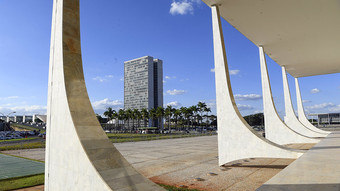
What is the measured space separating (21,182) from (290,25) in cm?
1587

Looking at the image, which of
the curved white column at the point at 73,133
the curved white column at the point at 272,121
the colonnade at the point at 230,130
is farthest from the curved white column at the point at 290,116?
the curved white column at the point at 73,133

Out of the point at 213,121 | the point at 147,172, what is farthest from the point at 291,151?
the point at 213,121

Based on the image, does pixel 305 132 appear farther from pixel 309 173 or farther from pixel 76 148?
pixel 76 148

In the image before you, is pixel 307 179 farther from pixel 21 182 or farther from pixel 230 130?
pixel 21 182

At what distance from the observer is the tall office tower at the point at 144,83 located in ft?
448

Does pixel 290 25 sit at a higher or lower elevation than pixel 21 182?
higher

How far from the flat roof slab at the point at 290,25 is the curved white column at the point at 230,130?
2.10 metres

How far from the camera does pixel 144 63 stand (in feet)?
453

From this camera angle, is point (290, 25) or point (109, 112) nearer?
point (290, 25)

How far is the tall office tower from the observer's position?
136625 mm

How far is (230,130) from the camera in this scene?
9953mm

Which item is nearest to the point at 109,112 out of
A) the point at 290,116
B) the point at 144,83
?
the point at 144,83

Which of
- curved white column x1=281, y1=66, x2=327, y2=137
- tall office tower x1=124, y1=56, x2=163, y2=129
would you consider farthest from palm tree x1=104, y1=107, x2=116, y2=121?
curved white column x1=281, y1=66, x2=327, y2=137

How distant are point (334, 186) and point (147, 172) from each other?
6330 millimetres
